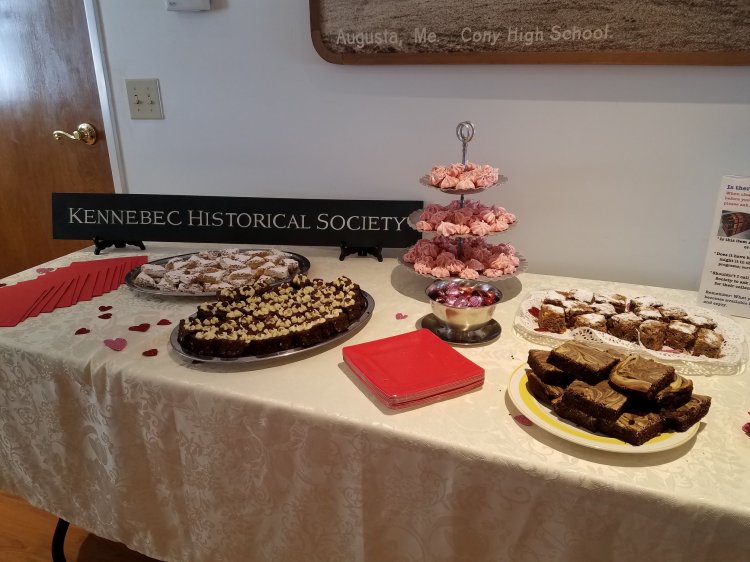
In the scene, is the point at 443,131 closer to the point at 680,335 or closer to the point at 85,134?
the point at 680,335

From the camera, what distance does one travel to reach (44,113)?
81.2 inches

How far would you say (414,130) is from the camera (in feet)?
4.74

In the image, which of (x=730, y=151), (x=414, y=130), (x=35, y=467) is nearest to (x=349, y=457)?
(x=35, y=467)

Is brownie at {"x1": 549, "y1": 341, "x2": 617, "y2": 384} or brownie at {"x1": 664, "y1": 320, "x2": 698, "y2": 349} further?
brownie at {"x1": 664, "y1": 320, "x2": 698, "y2": 349}

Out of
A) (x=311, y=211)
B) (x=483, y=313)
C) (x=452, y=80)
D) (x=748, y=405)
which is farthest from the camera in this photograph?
(x=311, y=211)

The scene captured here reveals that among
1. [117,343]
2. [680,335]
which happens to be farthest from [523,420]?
[117,343]

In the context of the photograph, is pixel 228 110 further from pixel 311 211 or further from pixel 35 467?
pixel 35 467

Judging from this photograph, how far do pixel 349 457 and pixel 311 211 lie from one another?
83 cm

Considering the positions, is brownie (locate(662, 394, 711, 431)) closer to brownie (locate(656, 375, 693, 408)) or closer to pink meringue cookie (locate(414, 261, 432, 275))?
brownie (locate(656, 375, 693, 408))

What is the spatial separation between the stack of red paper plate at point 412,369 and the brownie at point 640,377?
211 millimetres

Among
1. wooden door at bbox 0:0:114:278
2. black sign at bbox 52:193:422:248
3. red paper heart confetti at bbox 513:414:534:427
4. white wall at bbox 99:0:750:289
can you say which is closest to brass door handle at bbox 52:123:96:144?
wooden door at bbox 0:0:114:278

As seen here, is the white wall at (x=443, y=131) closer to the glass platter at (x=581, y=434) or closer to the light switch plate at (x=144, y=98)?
the light switch plate at (x=144, y=98)

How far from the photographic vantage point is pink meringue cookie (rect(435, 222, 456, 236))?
1102mm

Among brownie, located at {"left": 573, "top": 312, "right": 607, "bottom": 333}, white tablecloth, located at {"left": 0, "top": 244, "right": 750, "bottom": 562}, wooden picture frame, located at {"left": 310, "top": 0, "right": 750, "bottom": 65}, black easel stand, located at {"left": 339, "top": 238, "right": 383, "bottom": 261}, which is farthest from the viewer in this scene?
black easel stand, located at {"left": 339, "top": 238, "right": 383, "bottom": 261}
